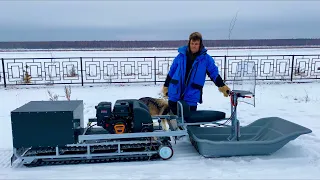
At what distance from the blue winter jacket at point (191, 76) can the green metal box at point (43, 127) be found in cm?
151

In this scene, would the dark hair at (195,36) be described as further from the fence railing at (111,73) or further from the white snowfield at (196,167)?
the fence railing at (111,73)

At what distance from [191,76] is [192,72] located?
0.06 metres

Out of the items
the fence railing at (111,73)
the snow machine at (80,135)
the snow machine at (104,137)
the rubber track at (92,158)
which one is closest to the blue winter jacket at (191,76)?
the snow machine at (104,137)

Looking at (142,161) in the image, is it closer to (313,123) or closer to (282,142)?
(282,142)

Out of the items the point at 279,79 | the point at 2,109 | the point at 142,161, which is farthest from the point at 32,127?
the point at 279,79

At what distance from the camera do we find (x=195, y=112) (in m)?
4.09

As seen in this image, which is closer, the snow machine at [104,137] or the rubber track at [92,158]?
the snow machine at [104,137]

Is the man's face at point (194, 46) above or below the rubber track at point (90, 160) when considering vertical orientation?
above

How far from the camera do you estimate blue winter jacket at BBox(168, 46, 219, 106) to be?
160 inches

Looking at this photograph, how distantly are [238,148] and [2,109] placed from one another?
562cm

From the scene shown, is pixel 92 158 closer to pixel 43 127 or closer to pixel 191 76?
pixel 43 127

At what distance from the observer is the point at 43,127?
3277mm

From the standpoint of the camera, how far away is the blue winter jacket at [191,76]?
4.07 m

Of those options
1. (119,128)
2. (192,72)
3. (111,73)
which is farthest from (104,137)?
(111,73)
